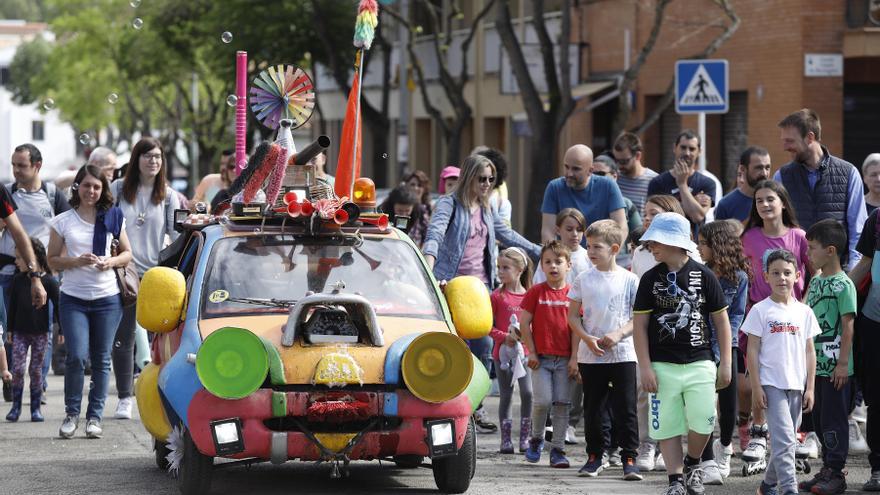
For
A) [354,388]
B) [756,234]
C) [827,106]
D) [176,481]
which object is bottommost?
[176,481]

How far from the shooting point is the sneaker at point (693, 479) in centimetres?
916

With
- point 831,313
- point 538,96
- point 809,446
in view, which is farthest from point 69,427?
point 538,96

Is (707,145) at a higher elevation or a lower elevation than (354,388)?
higher

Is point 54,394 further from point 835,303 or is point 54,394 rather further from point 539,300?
point 835,303

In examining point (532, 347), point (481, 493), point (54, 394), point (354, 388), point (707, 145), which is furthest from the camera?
point (707, 145)

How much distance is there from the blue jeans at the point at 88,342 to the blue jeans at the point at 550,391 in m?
3.05

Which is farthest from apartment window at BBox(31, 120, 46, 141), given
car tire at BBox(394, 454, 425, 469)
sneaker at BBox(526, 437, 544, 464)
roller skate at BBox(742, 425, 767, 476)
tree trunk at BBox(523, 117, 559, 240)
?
roller skate at BBox(742, 425, 767, 476)

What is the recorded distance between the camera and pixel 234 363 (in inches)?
333

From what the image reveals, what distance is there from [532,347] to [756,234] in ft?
5.28

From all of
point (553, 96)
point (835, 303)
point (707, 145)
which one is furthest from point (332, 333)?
point (707, 145)

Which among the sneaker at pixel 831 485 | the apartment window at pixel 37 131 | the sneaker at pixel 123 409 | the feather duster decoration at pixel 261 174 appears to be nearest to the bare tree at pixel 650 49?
the sneaker at pixel 123 409

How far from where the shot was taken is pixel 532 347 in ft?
35.3

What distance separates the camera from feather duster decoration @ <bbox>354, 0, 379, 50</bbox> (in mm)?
10836

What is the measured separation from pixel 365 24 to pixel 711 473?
11.4 ft
